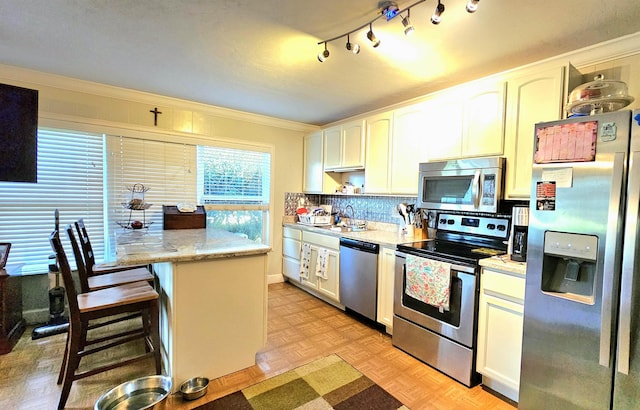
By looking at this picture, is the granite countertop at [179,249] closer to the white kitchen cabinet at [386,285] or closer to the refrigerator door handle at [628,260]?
the white kitchen cabinet at [386,285]

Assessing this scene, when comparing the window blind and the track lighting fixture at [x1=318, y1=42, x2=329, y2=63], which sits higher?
the track lighting fixture at [x1=318, y1=42, x2=329, y2=63]

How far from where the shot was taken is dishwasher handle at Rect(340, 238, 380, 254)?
2.82 meters

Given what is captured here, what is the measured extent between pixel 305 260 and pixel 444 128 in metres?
2.24

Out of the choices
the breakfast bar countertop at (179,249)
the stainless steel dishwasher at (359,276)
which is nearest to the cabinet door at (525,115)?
the stainless steel dishwasher at (359,276)

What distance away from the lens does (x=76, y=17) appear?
5.86 ft

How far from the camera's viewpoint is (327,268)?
11.2 feet

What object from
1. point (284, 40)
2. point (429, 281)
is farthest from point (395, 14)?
point (429, 281)

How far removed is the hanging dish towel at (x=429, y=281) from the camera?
214 cm

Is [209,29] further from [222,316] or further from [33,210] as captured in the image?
[33,210]

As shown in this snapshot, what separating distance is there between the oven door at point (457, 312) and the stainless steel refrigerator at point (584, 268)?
0.33 m

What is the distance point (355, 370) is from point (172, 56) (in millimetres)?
2766

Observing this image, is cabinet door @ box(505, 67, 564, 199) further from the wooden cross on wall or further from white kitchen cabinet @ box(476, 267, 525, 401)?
the wooden cross on wall

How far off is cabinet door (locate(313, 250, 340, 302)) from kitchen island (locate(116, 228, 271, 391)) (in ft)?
3.96

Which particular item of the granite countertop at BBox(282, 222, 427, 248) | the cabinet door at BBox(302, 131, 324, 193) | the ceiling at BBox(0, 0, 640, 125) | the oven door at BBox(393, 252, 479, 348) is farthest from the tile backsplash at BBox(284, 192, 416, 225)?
the ceiling at BBox(0, 0, 640, 125)
